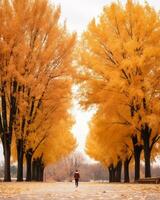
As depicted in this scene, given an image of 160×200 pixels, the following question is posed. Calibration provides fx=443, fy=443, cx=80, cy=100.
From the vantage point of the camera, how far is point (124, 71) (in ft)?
78.7

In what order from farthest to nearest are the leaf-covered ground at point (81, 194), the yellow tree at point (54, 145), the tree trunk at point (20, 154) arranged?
1. the yellow tree at point (54, 145)
2. the tree trunk at point (20, 154)
3. the leaf-covered ground at point (81, 194)

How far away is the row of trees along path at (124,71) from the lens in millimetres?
23000

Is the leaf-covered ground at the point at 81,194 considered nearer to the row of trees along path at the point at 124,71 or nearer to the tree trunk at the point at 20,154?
the row of trees along path at the point at 124,71

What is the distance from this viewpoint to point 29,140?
2539cm

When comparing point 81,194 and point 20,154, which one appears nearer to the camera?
point 81,194

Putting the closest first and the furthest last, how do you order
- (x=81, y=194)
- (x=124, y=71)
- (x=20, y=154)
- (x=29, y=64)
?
1. (x=81, y=194)
2. (x=29, y=64)
3. (x=124, y=71)
4. (x=20, y=154)

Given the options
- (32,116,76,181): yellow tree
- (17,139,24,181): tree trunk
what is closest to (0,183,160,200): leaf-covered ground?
(17,139,24,181): tree trunk

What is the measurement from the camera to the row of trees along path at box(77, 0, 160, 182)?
23000mm

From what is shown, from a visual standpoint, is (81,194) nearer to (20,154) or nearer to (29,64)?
(29,64)

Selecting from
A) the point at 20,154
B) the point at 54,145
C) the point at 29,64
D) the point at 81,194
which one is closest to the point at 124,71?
the point at 29,64

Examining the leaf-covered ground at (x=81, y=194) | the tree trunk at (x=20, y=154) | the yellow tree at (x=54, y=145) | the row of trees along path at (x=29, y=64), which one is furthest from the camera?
the yellow tree at (x=54, y=145)

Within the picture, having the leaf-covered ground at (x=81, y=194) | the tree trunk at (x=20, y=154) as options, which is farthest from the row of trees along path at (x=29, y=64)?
the leaf-covered ground at (x=81, y=194)

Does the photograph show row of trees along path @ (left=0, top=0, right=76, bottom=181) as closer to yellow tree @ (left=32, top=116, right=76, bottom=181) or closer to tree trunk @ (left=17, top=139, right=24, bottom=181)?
Answer: tree trunk @ (left=17, top=139, right=24, bottom=181)

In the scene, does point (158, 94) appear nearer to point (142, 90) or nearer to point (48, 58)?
point (142, 90)
